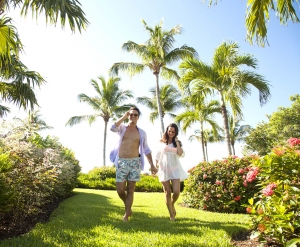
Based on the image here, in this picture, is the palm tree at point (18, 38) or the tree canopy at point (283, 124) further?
the tree canopy at point (283, 124)

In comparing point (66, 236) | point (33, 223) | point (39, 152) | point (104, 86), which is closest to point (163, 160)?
point (66, 236)

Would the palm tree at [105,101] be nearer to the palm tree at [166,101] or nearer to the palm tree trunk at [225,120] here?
the palm tree at [166,101]

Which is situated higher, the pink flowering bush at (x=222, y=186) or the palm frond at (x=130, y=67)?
the palm frond at (x=130, y=67)

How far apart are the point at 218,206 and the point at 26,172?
18.0ft

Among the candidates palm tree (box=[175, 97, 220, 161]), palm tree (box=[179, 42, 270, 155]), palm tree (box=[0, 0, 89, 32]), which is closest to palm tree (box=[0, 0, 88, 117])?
palm tree (box=[0, 0, 89, 32])

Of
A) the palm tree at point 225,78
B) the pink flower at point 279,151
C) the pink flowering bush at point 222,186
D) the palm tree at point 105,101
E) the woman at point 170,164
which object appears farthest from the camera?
the palm tree at point 105,101

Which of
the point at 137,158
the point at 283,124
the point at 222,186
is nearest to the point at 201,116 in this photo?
the point at 283,124

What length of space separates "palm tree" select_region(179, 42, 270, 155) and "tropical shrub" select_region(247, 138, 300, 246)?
9.19m

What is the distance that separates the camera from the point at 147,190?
58.2 ft

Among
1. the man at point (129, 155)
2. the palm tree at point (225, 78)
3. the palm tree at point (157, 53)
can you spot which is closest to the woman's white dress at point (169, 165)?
the man at point (129, 155)

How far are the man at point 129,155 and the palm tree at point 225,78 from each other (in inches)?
326

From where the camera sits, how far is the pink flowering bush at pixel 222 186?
7641mm

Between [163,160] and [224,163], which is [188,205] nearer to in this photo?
[224,163]

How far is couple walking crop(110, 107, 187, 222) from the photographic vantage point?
5344mm
